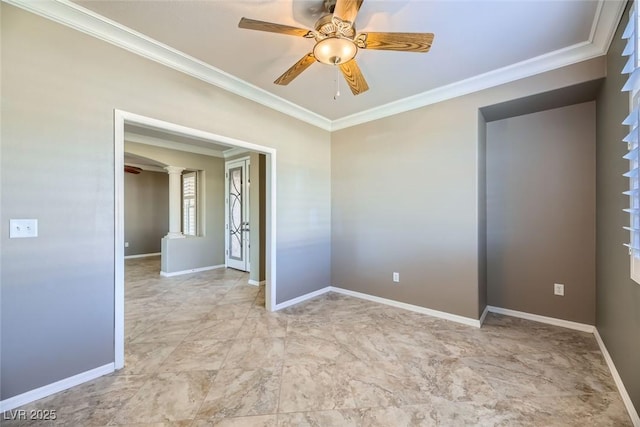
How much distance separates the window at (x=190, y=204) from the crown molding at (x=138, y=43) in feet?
11.4

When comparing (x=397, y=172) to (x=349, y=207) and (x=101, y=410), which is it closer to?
(x=349, y=207)

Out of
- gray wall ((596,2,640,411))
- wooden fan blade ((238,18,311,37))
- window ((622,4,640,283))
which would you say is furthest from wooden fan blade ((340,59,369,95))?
gray wall ((596,2,640,411))

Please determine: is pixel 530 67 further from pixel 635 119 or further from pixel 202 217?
pixel 202 217

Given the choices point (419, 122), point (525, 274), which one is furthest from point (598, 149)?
point (419, 122)

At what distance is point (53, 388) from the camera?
178cm

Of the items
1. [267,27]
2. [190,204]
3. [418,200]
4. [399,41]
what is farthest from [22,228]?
[190,204]

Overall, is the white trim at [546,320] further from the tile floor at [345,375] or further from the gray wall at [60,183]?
the gray wall at [60,183]

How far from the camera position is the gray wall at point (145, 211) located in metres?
7.34

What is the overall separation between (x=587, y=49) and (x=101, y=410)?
4.41 m

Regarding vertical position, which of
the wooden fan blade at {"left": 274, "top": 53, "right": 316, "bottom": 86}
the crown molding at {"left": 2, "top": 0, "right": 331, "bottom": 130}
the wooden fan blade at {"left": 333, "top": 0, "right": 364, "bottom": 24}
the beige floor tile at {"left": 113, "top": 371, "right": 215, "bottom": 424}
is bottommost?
the beige floor tile at {"left": 113, "top": 371, "right": 215, "bottom": 424}

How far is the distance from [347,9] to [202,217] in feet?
16.6

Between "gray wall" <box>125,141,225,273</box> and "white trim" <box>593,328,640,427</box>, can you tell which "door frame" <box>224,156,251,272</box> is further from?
"white trim" <box>593,328,640,427</box>

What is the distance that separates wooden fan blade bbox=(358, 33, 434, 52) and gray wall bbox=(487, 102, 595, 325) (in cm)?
214

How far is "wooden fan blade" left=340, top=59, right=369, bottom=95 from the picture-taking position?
191 cm
